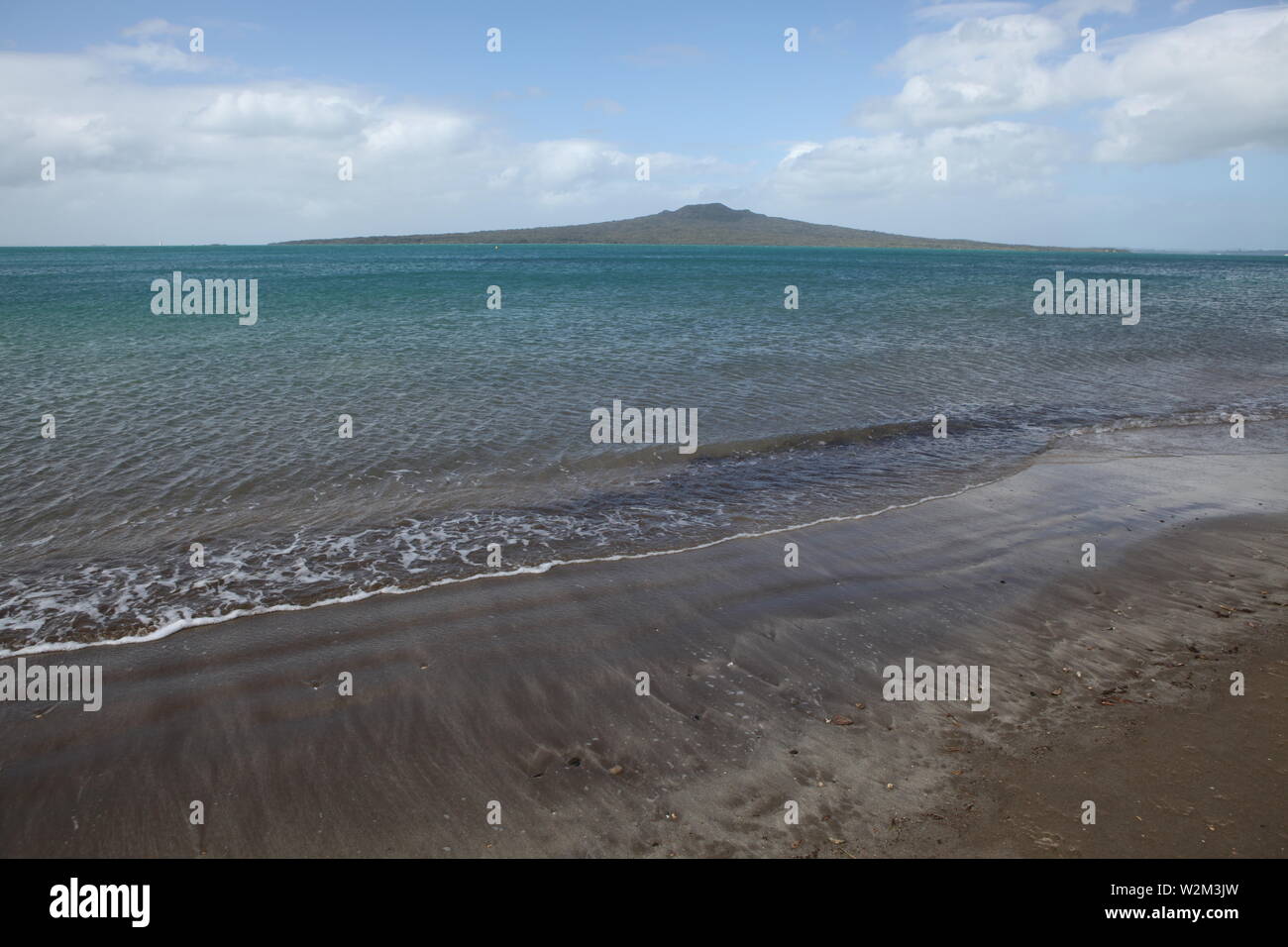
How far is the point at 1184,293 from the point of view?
63.2 m

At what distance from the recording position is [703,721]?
7.00 m

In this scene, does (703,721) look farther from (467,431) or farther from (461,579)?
(467,431)

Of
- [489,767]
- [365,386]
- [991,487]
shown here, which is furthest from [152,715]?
[365,386]

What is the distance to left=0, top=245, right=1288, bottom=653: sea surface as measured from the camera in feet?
34.9

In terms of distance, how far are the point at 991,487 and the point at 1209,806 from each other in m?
9.19

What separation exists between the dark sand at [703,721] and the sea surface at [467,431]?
1.72m

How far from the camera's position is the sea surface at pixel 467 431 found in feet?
34.9

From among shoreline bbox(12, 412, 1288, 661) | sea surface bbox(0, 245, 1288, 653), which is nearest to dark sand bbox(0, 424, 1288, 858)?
shoreline bbox(12, 412, 1288, 661)

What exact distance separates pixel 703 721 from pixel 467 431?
12096mm

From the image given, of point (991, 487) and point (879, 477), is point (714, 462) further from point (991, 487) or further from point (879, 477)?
point (991, 487)

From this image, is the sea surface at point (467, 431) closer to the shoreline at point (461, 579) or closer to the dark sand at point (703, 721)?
the shoreline at point (461, 579)

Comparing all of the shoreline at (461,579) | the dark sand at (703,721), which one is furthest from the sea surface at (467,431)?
the dark sand at (703,721)

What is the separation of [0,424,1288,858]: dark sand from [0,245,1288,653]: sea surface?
1.72 m
